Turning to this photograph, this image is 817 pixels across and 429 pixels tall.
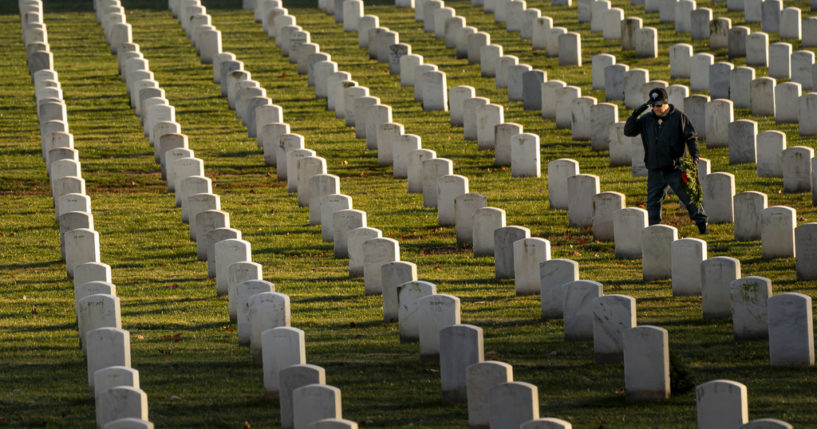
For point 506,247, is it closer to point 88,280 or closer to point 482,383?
point 88,280

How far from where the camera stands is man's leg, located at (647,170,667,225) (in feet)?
51.4

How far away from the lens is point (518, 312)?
13492 mm

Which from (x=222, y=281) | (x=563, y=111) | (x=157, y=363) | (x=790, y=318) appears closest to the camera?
(x=790, y=318)

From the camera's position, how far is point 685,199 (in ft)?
51.6

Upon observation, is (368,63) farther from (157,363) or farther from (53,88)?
(157,363)

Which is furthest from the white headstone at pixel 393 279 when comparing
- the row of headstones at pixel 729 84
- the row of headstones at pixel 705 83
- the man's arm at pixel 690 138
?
the row of headstones at pixel 729 84

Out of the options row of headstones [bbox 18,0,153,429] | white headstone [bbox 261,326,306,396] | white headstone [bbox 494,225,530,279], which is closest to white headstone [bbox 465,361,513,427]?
white headstone [bbox 261,326,306,396]

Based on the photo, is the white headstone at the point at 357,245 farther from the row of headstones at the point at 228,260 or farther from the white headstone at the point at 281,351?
the white headstone at the point at 281,351

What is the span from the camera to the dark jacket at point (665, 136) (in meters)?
15.4

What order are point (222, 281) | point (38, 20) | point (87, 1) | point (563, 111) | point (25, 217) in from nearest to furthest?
point (222, 281) < point (25, 217) < point (563, 111) < point (38, 20) < point (87, 1)

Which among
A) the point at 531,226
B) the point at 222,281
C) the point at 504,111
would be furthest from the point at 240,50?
the point at 222,281

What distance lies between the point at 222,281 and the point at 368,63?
13043 millimetres

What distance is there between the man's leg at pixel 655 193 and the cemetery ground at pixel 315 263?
24.1 inches

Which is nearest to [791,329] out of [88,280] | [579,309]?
[579,309]
